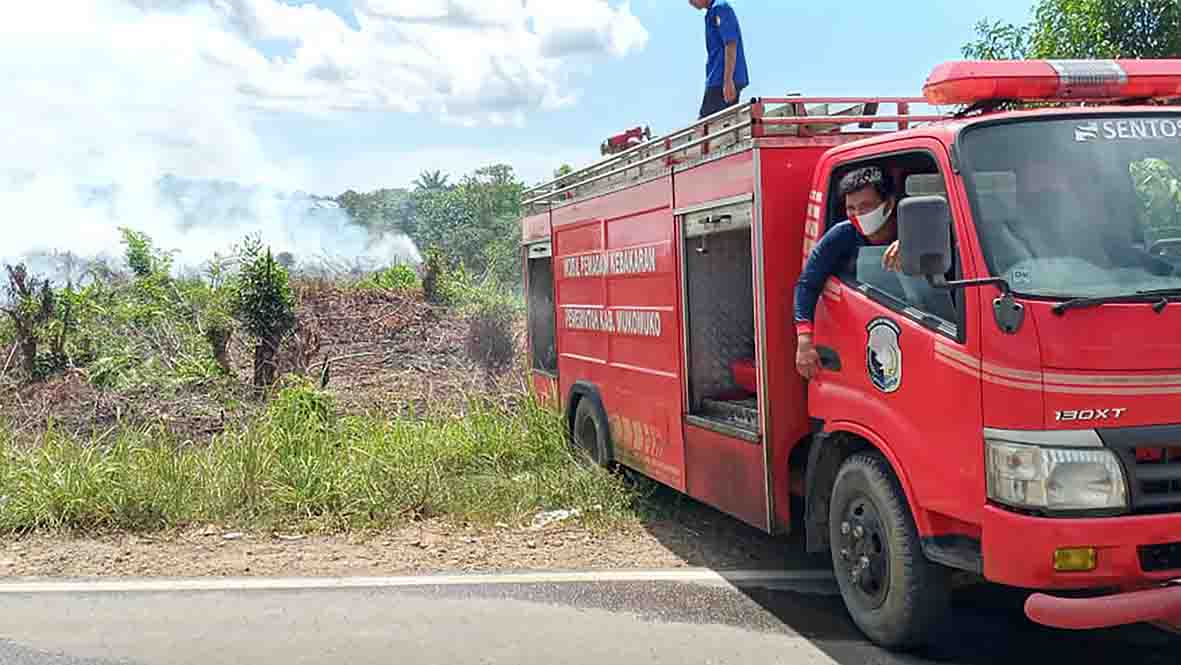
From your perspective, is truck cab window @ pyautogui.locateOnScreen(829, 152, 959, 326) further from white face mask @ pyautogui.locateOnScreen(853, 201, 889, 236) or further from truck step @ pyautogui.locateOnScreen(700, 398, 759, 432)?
truck step @ pyautogui.locateOnScreen(700, 398, 759, 432)

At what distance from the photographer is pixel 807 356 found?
544 cm

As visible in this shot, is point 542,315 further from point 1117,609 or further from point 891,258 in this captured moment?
point 1117,609

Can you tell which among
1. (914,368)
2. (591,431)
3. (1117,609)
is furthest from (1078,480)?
(591,431)

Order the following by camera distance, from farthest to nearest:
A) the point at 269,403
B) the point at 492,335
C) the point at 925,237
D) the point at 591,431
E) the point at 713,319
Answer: the point at 492,335
the point at 269,403
the point at 591,431
the point at 713,319
the point at 925,237

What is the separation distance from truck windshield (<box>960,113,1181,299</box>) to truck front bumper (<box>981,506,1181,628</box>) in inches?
33.7

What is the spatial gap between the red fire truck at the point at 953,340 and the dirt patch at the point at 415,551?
62cm

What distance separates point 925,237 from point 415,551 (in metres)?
4.18

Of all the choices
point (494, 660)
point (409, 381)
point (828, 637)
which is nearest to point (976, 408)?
point (828, 637)

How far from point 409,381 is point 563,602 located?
8.58 meters

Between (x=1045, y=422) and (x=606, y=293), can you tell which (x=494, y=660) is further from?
(x=606, y=293)

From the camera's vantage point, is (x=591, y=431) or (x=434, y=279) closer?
(x=591, y=431)

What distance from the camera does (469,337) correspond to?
17156mm

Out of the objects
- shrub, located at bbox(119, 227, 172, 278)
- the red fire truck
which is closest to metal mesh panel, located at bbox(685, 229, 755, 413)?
the red fire truck

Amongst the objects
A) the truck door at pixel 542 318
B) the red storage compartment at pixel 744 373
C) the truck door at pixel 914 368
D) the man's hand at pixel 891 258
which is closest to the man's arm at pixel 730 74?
the truck door at pixel 542 318
